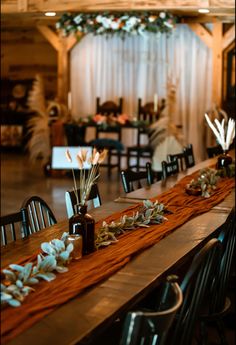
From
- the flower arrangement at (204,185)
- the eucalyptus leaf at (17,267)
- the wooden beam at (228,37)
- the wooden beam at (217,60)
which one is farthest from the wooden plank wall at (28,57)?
the eucalyptus leaf at (17,267)

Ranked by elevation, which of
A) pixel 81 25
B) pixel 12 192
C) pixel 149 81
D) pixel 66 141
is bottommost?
pixel 12 192

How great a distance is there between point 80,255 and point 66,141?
7.64 meters

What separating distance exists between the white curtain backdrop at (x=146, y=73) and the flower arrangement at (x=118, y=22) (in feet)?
4.14

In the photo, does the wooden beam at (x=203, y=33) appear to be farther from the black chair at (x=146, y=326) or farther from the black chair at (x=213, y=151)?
the black chair at (x=146, y=326)

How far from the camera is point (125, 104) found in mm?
11820

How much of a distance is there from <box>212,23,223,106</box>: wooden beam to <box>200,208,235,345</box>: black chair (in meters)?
7.97

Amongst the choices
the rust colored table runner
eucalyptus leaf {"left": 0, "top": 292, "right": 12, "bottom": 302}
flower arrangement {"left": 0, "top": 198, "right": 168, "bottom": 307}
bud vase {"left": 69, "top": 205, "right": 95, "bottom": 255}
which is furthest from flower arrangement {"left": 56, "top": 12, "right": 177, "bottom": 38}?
eucalyptus leaf {"left": 0, "top": 292, "right": 12, "bottom": 302}

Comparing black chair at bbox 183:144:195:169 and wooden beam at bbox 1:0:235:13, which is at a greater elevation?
wooden beam at bbox 1:0:235:13

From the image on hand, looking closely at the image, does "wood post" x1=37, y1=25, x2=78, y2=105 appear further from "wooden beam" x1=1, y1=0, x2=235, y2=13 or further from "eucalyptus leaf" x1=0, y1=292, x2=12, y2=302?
"eucalyptus leaf" x1=0, y1=292, x2=12, y2=302

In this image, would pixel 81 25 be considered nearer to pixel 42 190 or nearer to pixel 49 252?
pixel 42 190

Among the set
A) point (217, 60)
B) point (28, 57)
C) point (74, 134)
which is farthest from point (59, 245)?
point (28, 57)

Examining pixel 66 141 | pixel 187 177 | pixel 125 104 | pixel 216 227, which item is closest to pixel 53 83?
pixel 125 104

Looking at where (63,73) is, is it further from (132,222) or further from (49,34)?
(132,222)

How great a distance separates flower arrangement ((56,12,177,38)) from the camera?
954 centimetres
